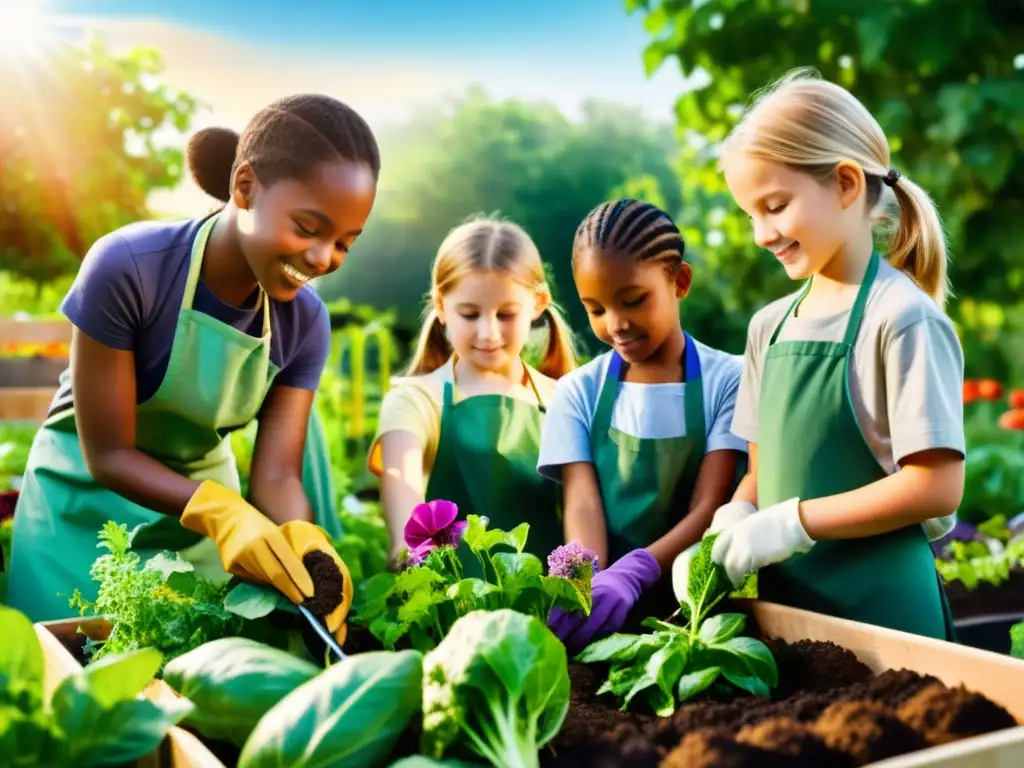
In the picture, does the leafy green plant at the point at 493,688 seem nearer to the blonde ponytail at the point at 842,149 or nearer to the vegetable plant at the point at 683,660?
the vegetable plant at the point at 683,660

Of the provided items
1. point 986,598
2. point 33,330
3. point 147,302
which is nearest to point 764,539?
point 147,302

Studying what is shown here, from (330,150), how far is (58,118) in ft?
35.6

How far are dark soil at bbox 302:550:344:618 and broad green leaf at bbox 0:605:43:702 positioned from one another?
0.48 m

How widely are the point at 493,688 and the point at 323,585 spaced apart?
52 cm

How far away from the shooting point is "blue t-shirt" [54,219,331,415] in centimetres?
181

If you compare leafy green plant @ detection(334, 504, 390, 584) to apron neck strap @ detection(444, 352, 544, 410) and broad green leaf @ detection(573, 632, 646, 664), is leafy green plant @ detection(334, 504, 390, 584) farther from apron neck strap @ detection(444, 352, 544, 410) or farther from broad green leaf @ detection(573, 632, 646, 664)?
broad green leaf @ detection(573, 632, 646, 664)

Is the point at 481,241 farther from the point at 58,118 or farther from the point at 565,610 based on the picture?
the point at 58,118

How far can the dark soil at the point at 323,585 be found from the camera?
1.54m

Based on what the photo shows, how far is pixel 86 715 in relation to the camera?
104 cm

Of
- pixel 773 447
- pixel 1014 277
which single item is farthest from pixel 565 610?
pixel 1014 277

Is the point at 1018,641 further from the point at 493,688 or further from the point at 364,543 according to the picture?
the point at 364,543

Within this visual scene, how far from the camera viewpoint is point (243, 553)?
1.56m

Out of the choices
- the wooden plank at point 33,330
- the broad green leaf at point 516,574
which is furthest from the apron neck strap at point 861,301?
the wooden plank at point 33,330

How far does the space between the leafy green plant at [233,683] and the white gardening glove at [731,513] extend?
2.60 feet
